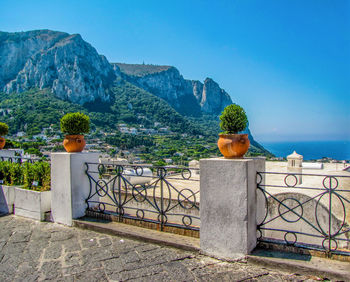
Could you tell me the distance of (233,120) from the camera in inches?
128

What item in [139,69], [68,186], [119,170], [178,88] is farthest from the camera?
[178,88]

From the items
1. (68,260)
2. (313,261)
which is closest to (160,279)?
(68,260)

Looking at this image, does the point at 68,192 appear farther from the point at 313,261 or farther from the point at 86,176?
the point at 313,261

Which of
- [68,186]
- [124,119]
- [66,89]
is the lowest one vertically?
[68,186]

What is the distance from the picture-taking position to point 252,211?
313 centimetres

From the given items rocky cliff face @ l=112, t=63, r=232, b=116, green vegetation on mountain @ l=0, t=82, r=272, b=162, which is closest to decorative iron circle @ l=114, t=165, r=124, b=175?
green vegetation on mountain @ l=0, t=82, r=272, b=162

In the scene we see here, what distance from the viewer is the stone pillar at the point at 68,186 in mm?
4559

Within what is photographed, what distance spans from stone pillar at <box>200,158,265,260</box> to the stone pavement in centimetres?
19

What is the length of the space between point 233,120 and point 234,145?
1.15 ft

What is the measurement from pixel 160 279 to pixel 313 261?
1.68 metres

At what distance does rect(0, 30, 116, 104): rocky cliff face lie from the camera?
9194cm

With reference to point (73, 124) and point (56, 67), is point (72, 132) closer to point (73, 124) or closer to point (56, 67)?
point (73, 124)

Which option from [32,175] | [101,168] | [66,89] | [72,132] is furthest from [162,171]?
[66,89]

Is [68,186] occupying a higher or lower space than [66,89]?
lower
